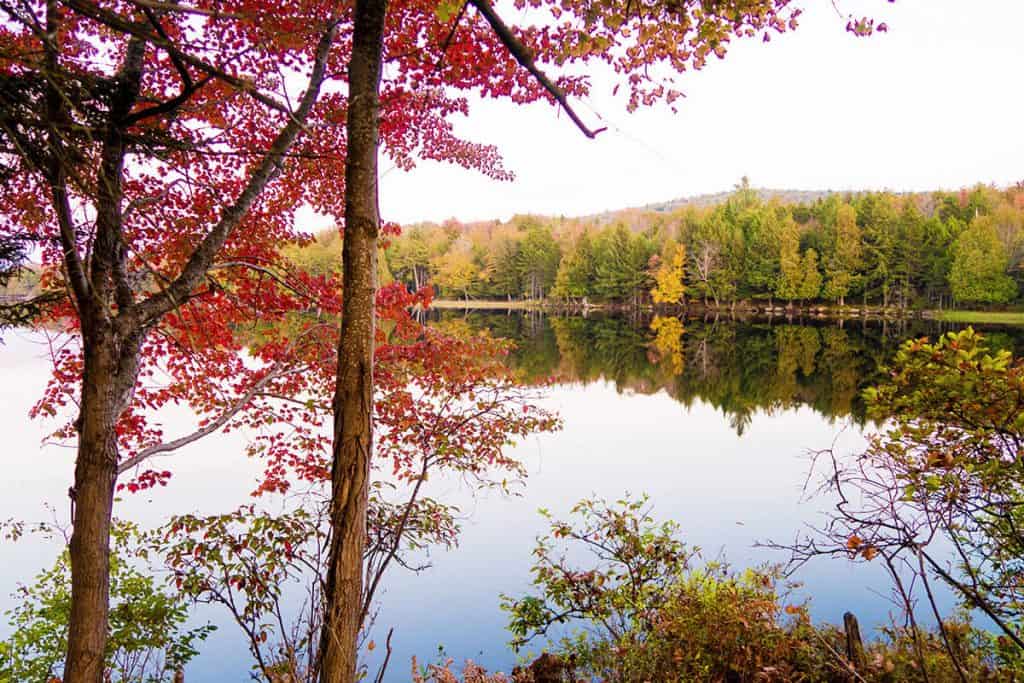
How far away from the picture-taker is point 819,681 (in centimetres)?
500

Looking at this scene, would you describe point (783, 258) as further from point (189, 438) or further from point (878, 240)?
point (189, 438)

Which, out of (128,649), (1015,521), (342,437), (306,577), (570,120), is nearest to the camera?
(342,437)

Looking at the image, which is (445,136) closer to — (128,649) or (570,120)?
(570,120)

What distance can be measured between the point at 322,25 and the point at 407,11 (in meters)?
1.42

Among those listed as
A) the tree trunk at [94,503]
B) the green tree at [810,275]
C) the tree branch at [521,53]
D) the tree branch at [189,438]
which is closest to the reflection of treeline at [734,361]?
the green tree at [810,275]

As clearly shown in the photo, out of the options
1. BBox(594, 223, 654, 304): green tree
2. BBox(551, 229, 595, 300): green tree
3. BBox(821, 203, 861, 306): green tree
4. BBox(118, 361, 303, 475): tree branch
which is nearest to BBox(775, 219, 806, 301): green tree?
BBox(821, 203, 861, 306): green tree

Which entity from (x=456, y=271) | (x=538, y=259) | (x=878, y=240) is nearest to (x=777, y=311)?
(x=878, y=240)

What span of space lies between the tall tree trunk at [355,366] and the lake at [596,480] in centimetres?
170

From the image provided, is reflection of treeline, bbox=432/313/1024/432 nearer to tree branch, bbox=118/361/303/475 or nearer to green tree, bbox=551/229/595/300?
tree branch, bbox=118/361/303/475

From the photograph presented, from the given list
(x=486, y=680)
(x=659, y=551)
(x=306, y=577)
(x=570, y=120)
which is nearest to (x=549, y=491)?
(x=306, y=577)

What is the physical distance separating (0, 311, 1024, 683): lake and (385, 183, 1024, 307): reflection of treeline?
1000 inches

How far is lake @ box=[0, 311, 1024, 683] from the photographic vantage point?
26.0 ft

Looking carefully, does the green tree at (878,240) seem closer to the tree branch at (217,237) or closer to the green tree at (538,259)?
the green tree at (538,259)

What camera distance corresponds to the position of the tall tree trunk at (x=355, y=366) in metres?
3.12
